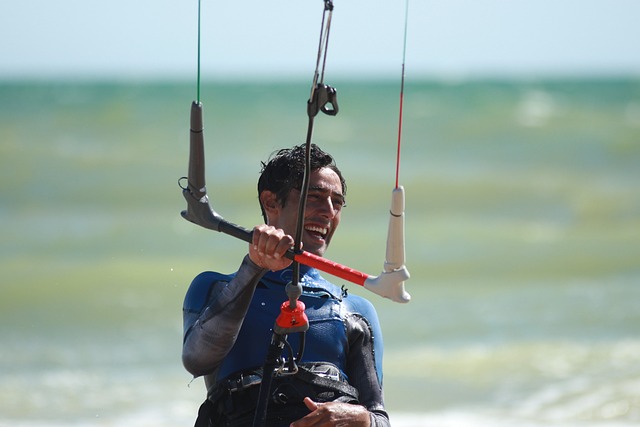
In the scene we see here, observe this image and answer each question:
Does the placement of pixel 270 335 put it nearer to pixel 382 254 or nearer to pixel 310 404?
pixel 310 404

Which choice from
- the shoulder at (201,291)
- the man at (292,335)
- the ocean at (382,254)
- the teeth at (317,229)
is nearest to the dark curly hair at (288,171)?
the man at (292,335)

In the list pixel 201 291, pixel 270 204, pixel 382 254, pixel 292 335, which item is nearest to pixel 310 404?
pixel 292 335

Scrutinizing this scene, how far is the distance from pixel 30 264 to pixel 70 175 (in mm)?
5151

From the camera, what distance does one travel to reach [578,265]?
31.7 ft

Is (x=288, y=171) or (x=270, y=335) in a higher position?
(x=288, y=171)

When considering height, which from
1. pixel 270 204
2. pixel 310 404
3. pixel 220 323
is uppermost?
pixel 270 204

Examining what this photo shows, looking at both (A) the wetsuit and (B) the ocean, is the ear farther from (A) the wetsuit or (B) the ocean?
(B) the ocean

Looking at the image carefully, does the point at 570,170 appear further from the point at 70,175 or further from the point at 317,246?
the point at 317,246

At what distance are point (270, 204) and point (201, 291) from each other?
12.2 inches

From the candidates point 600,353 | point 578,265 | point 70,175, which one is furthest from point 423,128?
point 600,353

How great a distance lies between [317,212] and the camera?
3002 mm

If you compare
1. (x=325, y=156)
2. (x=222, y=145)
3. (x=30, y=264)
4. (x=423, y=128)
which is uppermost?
(x=423, y=128)

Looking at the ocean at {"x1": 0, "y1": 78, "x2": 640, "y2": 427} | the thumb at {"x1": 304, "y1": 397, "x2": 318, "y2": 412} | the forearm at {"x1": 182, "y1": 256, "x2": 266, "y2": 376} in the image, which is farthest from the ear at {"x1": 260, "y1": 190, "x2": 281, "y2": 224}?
the ocean at {"x1": 0, "y1": 78, "x2": 640, "y2": 427}

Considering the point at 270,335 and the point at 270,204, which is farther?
the point at 270,204
